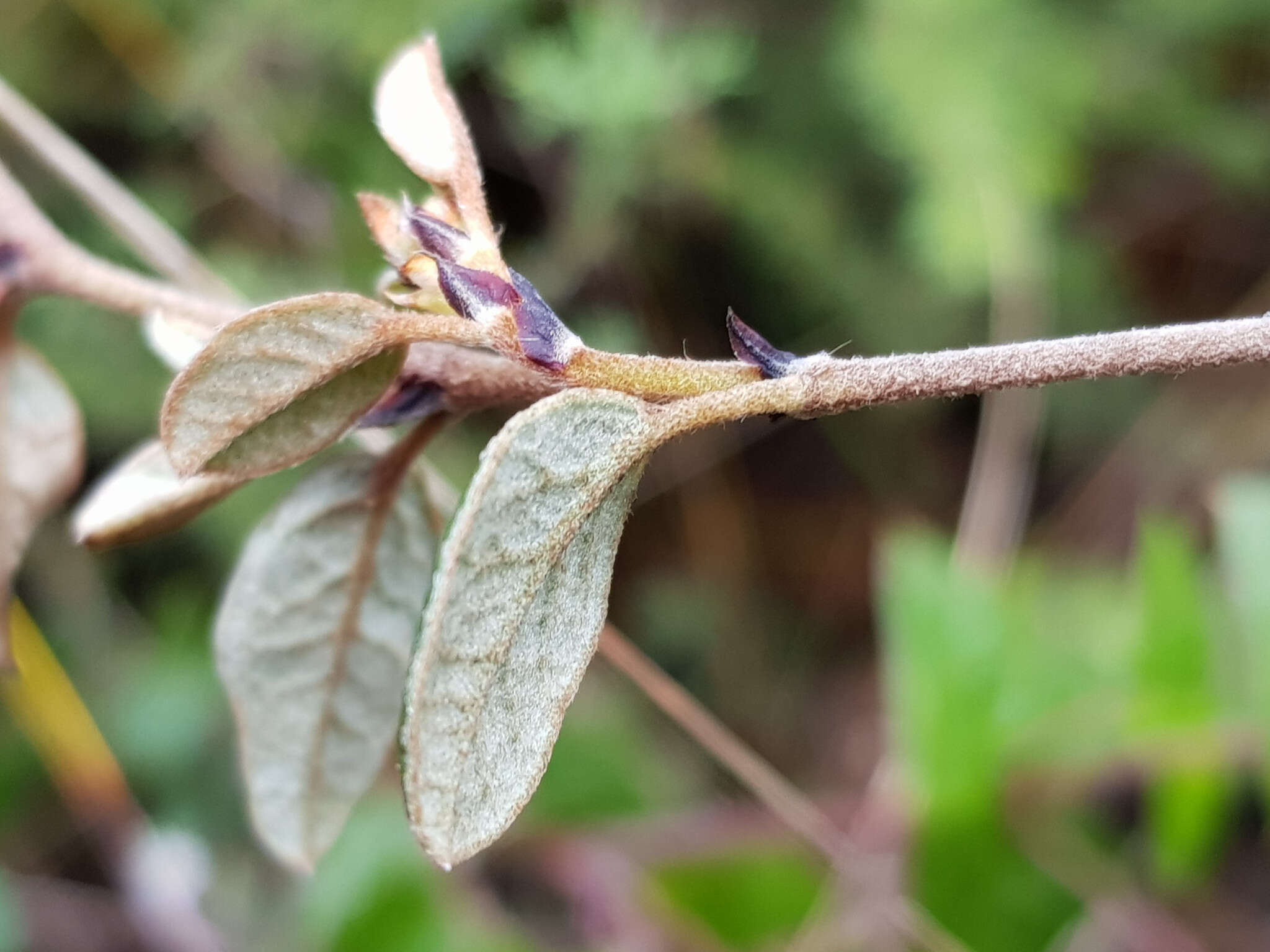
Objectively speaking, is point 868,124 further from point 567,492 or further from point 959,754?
point 567,492

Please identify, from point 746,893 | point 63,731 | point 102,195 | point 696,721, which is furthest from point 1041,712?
point 63,731

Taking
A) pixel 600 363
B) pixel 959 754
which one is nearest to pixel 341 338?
pixel 600 363

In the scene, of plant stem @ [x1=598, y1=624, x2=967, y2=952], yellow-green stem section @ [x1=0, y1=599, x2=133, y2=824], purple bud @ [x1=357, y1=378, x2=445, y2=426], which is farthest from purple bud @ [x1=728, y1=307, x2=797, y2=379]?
yellow-green stem section @ [x1=0, y1=599, x2=133, y2=824]

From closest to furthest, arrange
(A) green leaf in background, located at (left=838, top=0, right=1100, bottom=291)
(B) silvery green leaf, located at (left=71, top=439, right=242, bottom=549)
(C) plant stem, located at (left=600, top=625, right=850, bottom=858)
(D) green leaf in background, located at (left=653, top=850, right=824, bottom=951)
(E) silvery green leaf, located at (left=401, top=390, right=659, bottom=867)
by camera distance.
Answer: (E) silvery green leaf, located at (left=401, top=390, right=659, bottom=867) < (B) silvery green leaf, located at (left=71, top=439, right=242, bottom=549) < (C) plant stem, located at (left=600, top=625, right=850, bottom=858) < (D) green leaf in background, located at (left=653, top=850, right=824, bottom=951) < (A) green leaf in background, located at (left=838, top=0, right=1100, bottom=291)

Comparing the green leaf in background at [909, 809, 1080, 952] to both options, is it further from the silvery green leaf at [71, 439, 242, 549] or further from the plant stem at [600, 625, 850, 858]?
the silvery green leaf at [71, 439, 242, 549]

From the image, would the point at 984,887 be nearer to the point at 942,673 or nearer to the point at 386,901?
the point at 942,673
